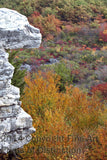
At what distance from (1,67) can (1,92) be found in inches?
22.6

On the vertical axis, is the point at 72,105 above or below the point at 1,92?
below

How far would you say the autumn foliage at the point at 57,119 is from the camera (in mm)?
6301

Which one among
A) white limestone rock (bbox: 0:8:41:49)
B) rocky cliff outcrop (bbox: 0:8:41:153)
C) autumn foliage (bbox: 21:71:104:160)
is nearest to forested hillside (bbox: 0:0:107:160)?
autumn foliage (bbox: 21:71:104:160)

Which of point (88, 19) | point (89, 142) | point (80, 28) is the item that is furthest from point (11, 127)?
point (88, 19)

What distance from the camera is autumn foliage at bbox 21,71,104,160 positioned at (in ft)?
20.7

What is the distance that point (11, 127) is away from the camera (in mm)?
4328

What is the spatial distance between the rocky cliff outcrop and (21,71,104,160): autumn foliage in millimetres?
1918

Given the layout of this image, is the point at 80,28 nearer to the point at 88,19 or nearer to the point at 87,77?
the point at 88,19

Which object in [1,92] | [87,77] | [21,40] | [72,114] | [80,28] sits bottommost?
[87,77]

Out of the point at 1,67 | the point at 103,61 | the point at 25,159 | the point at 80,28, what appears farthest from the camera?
the point at 80,28

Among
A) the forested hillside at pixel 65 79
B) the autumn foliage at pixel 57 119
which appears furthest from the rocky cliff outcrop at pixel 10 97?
the forested hillside at pixel 65 79

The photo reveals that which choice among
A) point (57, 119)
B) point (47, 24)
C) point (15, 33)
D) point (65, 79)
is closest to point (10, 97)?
point (15, 33)

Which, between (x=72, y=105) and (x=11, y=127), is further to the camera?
(x=72, y=105)

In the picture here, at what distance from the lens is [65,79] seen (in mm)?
14492
